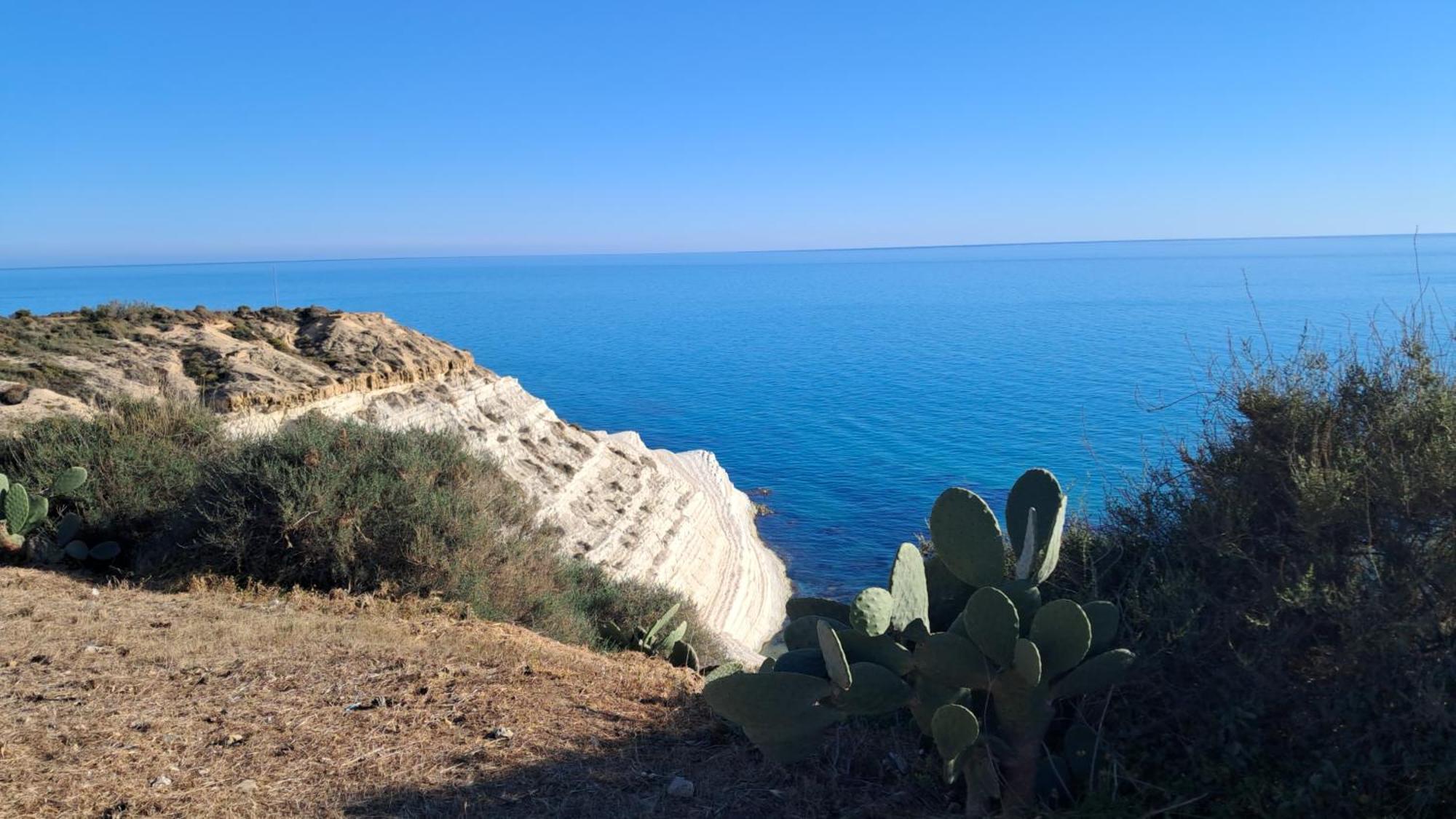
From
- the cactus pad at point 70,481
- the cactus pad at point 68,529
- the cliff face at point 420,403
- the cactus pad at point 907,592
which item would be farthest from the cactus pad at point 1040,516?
the cliff face at point 420,403

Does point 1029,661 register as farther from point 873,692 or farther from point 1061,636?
point 873,692

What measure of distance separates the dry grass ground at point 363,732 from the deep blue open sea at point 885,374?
2.81 metres

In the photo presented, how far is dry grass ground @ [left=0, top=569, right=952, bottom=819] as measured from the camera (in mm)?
4520

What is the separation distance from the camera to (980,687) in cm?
412

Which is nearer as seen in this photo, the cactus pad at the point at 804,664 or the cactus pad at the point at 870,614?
the cactus pad at the point at 870,614

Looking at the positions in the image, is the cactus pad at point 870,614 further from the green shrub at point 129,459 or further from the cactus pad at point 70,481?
the cactus pad at point 70,481

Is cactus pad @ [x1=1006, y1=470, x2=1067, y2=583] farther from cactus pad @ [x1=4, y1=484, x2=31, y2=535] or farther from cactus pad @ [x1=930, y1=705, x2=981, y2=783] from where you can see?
cactus pad @ [x1=4, y1=484, x2=31, y2=535]

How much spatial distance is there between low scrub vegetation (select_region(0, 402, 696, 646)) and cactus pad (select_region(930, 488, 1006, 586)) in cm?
578

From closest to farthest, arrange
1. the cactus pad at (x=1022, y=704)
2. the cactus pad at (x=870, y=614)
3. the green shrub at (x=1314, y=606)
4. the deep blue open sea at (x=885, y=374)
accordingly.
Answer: the green shrub at (x=1314, y=606)
the cactus pad at (x=1022, y=704)
the cactus pad at (x=870, y=614)
the deep blue open sea at (x=885, y=374)

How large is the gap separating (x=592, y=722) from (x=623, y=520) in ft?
46.3

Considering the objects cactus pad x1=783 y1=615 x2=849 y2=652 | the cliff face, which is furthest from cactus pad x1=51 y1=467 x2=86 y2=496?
cactus pad x1=783 y1=615 x2=849 y2=652

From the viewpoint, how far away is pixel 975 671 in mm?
4090

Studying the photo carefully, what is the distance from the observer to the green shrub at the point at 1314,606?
3498 mm

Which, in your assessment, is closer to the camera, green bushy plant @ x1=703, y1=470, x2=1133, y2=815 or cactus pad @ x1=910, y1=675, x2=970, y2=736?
green bushy plant @ x1=703, y1=470, x2=1133, y2=815
